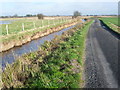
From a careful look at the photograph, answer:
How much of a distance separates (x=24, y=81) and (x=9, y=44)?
10.4 m

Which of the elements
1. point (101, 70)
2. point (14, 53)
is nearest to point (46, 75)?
point (101, 70)

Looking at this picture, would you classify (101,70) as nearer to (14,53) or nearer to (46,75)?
(46,75)

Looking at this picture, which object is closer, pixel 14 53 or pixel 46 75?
pixel 46 75

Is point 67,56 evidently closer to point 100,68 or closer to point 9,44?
point 100,68

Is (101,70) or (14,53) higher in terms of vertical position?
(14,53)

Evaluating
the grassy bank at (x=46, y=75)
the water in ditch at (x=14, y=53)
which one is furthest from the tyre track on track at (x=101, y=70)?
the water in ditch at (x=14, y=53)

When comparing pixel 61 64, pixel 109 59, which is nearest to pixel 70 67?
pixel 61 64

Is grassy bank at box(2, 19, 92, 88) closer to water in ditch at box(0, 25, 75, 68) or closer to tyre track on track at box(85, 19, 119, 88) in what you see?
tyre track on track at box(85, 19, 119, 88)

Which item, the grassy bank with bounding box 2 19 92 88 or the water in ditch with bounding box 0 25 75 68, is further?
the water in ditch with bounding box 0 25 75 68

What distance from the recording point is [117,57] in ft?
38.7

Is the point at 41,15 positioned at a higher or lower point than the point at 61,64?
higher

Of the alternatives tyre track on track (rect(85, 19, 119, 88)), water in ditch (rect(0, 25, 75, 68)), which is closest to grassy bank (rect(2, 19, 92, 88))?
tyre track on track (rect(85, 19, 119, 88))

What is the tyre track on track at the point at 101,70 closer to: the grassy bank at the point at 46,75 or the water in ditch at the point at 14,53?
the grassy bank at the point at 46,75

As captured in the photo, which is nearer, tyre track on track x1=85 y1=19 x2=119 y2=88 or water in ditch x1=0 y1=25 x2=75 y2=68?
tyre track on track x1=85 y1=19 x2=119 y2=88
